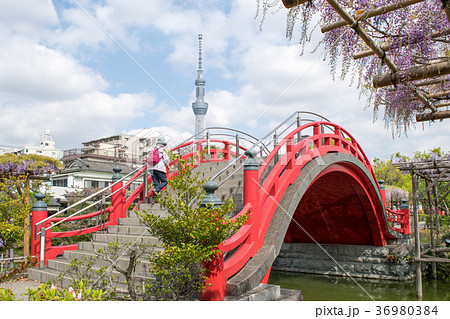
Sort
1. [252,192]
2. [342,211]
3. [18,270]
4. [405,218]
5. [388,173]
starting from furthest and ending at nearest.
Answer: [388,173] < [405,218] < [342,211] < [18,270] < [252,192]

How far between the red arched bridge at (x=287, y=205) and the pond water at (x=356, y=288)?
1.80 meters

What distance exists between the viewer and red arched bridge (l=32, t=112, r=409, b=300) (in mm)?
6195

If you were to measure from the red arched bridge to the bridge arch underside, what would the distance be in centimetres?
3

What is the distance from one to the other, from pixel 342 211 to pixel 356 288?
291cm

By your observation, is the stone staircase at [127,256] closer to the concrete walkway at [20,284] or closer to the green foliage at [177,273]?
the concrete walkway at [20,284]

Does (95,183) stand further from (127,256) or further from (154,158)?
(127,256)

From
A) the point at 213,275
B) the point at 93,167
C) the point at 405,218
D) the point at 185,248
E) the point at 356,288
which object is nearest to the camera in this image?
the point at 185,248

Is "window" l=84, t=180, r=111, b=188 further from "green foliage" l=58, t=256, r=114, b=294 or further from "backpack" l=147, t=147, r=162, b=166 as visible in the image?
"green foliage" l=58, t=256, r=114, b=294

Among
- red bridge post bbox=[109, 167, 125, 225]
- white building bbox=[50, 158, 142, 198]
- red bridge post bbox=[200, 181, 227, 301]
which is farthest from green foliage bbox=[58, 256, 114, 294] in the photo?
white building bbox=[50, 158, 142, 198]

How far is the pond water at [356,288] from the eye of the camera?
475 inches

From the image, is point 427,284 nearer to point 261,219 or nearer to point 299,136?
point 299,136

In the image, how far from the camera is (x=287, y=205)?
753 centimetres

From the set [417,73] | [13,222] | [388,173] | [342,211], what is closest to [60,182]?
[13,222]

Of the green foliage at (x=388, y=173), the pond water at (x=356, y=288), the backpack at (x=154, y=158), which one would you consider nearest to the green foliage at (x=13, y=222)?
the backpack at (x=154, y=158)
